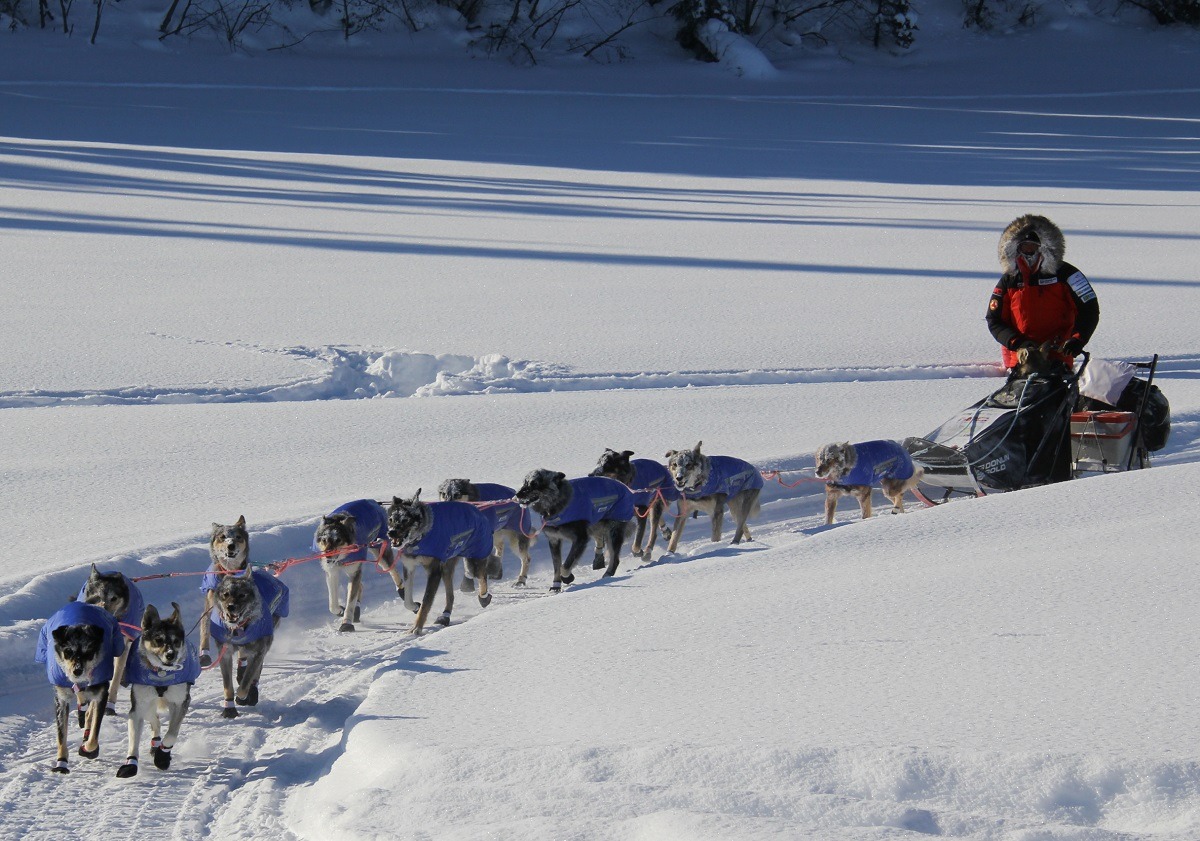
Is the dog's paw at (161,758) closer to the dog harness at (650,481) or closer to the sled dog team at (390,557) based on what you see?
the sled dog team at (390,557)

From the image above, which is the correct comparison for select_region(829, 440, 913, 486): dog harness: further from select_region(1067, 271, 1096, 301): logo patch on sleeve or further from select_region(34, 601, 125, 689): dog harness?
select_region(34, 601, 125, 689): dog harness

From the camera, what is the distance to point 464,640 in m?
4.25

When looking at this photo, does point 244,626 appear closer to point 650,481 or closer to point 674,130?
point 650,481

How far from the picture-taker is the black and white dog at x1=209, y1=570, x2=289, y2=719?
411cm

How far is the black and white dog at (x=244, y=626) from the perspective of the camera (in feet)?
13.5

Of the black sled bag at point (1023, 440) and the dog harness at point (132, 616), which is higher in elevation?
the black sled bag at point (1023, 440)

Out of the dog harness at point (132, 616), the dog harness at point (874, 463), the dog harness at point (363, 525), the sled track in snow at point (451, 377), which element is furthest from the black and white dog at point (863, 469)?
the dog harness at point (132, 616)

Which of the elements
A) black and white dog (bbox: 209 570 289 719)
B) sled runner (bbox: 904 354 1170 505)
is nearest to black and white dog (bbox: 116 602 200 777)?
black and white dog (bbox: 209 570 289 719)

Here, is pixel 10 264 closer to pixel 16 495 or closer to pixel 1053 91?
pixel 16 495

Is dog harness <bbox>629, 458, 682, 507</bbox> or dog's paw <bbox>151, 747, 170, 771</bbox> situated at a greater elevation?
dog harness <bbox>629, 458, 682, 507</bbox>

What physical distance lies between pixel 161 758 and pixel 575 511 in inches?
81.0

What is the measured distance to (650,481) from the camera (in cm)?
584

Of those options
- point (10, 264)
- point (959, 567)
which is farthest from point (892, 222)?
point (959, 567)

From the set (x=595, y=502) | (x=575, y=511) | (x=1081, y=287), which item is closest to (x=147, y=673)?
(x=575, y=511)
